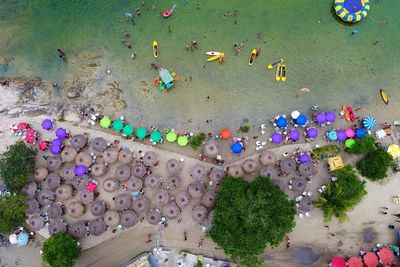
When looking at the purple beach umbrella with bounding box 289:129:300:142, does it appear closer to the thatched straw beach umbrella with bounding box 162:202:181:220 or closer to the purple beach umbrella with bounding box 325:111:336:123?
the purple beach umbrella with bounding box 325:111:336:123

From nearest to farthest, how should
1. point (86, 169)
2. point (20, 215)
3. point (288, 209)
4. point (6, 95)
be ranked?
point (288, 209) → point (20, 215) → point (86, 169) → point (6, 95)

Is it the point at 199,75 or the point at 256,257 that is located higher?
the point at 199,75

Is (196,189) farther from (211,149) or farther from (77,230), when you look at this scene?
(77,230)

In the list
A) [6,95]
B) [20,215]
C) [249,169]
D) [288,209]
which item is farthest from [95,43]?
[288,209]

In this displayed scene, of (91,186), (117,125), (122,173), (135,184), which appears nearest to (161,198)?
(135,184)

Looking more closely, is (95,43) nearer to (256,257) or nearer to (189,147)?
(189,147)

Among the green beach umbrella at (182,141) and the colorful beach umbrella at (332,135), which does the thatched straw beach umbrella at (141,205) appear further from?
the colorful beach umbrella at (332,135)

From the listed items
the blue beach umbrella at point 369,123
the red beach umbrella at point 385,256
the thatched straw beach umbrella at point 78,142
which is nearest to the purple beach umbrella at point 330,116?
the blue beach umbrella at point 369,123

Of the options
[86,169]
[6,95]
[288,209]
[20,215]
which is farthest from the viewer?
[6,95]
